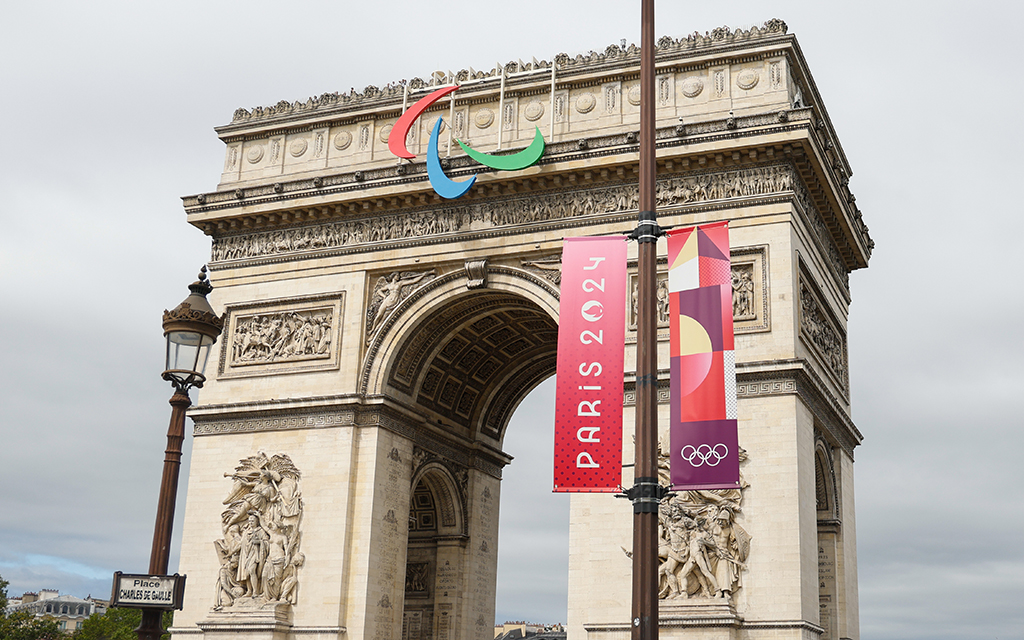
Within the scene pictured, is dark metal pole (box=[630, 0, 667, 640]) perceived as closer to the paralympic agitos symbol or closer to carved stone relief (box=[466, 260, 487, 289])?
the paralympic agitos symbol

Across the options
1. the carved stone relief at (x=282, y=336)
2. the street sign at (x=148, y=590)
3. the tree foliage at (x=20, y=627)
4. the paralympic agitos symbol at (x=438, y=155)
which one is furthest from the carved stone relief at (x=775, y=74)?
the tree foliage at (x=20, y=627)

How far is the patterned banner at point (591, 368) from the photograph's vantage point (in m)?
11.4

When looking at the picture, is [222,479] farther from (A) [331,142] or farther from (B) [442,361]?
(A) [331,142]

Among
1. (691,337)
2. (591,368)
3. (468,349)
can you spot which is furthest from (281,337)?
(691,337)

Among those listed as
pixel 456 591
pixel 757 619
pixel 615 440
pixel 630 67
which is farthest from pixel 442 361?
pixel 615 440

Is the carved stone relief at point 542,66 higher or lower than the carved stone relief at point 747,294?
higher

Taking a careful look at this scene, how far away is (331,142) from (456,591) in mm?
12206

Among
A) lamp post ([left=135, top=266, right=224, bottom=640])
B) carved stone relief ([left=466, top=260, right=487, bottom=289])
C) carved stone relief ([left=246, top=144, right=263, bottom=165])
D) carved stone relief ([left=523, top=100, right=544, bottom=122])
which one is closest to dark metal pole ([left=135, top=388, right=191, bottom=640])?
lamp post ([left=135, top=266, right=224, bottom=640])

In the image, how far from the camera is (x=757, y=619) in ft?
67.4

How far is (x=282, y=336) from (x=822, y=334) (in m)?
13.1

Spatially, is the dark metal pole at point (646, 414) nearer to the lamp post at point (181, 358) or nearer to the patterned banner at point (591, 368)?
the patterned banner at point (591, 368)

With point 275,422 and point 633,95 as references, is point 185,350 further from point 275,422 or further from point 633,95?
point 633,95

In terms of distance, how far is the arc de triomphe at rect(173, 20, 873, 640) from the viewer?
21.8 m

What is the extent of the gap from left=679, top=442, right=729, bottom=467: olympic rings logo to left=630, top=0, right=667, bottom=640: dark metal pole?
0.87m
